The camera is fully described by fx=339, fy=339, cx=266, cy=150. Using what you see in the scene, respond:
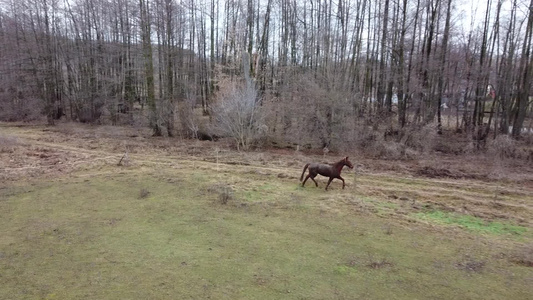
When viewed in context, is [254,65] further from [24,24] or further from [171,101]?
[24,24]

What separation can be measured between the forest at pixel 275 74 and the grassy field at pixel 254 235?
21.3 ft

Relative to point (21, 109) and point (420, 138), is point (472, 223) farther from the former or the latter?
point (21, 109)

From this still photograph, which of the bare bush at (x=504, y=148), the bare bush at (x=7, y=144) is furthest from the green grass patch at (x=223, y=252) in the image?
the bare bush at (x=504, y=148)

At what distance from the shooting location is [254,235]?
7.62 m

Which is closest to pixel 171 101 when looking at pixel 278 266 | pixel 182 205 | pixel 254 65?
pixel 254 65

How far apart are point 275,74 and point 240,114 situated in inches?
447

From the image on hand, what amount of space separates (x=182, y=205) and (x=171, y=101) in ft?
52.3

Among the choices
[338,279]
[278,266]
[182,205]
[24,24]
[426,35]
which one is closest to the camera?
[338,279]

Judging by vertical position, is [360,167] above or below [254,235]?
above

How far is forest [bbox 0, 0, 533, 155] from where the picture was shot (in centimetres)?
1911

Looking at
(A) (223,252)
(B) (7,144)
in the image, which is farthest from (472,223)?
(B) (7,144)

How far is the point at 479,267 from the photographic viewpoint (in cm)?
626

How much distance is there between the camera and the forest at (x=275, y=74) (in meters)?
19.1

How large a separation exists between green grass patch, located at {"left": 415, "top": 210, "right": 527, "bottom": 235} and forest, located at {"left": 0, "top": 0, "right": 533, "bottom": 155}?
8.64m
